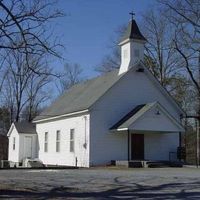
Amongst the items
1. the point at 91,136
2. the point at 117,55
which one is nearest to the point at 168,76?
the point at 117,55

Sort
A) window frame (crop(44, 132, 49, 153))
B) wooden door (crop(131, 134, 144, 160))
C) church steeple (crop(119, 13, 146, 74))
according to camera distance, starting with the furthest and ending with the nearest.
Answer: window frame (crop(44, 132, 49, 153))
church steeple (crop(119, 13, 146, 74))
wooden door (crop(131, 134, 144, 160))

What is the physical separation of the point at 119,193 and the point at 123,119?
2089 cm

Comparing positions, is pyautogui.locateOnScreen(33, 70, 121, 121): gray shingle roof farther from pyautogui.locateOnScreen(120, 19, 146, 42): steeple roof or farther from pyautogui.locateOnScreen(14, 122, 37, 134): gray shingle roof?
pyautogui.locateOnScreen(120, 19, 146, 42): steeple roof

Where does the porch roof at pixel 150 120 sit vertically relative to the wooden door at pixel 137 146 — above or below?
above

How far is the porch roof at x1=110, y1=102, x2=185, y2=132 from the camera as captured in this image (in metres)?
35.7

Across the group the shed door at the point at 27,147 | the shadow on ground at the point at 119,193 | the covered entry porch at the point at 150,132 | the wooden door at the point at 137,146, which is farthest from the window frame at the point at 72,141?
the shadow on ground at the point at 119,193

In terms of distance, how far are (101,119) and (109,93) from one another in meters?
2.08

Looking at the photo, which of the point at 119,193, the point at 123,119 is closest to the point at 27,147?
the point at 123,119

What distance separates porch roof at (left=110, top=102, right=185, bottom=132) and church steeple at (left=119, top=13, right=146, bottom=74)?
398 cm

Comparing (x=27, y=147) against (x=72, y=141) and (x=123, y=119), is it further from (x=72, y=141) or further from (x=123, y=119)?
(x=123, y=119)

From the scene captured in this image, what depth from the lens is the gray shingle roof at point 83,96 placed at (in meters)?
38.1

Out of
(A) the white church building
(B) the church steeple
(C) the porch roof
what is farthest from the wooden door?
(B) the church steeple

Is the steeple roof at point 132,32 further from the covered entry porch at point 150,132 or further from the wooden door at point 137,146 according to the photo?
the wooden door at point 137,146

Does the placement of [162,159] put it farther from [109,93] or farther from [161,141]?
[109,93]
